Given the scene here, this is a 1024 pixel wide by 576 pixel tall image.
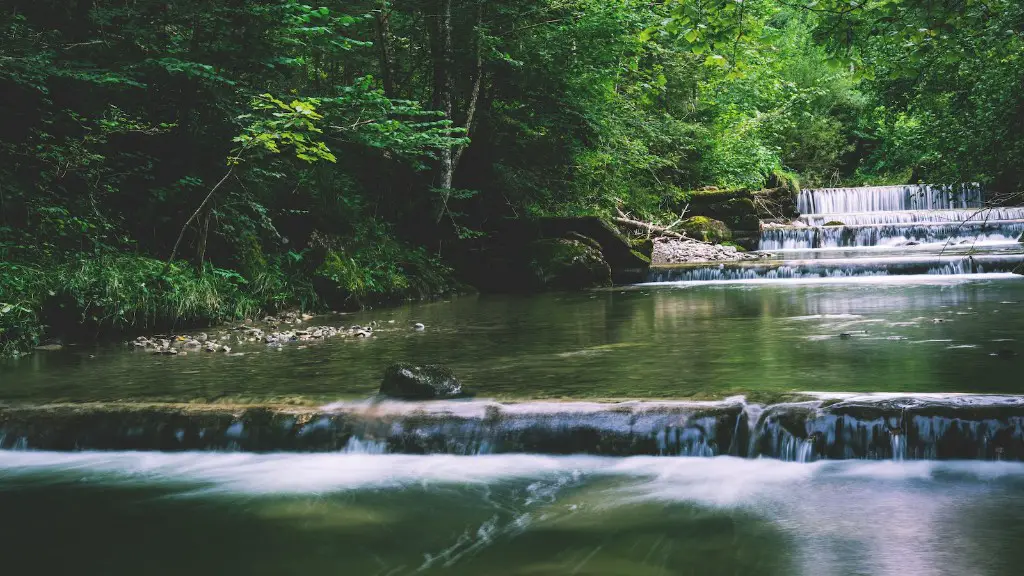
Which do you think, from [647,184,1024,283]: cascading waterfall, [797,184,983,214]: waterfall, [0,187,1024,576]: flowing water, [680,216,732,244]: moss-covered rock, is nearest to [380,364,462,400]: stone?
[0,187,1024,576]: flowing water

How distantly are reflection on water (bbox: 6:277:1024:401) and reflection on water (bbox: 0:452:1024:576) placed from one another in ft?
2.55

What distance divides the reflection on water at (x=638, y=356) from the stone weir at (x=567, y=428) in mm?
307

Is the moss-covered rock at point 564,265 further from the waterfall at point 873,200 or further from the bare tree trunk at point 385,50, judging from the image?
the waterfall at point 873,200

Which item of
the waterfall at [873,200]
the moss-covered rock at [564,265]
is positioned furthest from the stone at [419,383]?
the waterfall at [873,200]

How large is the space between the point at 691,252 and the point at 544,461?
53.3 ft

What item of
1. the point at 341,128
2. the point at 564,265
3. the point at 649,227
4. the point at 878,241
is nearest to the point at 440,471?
the point at 341,128

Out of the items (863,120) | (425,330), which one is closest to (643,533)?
(425,330)

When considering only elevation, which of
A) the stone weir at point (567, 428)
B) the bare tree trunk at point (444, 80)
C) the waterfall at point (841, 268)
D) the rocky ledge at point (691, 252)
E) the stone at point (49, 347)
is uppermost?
the bare tree trunk at point (444, 80)

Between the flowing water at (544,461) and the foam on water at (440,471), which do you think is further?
the foam on water at (440,471)

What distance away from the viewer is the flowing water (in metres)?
3.65

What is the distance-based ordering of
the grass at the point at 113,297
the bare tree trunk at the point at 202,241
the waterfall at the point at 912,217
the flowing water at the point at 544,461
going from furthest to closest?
the waterfall at the point at 912,217
the bare tree trunk at the point at 202,241
the grass at the point at 113,297
the flowing water at the point at 544,461

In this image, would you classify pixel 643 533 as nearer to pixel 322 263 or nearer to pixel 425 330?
pixel 425 330

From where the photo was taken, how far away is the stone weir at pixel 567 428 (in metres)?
4.54

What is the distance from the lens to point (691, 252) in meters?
20.5
